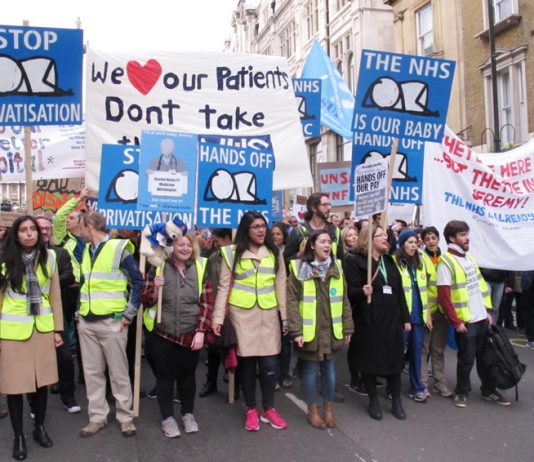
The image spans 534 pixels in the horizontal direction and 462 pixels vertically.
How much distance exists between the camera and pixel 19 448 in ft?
14.3

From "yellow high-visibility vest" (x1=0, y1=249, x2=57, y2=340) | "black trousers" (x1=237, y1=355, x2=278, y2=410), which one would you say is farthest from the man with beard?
"yellow high-visibility vest" (x1=0, y1=249, x2=57, y2=340)

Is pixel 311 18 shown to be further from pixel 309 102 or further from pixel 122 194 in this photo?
pixel 122 194

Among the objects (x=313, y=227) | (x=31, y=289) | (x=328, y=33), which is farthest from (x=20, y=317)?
(x=328, y=33)

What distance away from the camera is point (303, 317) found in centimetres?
503

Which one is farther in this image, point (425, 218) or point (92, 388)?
point (425, 218)

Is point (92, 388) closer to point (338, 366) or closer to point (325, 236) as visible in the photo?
point (325, 236)

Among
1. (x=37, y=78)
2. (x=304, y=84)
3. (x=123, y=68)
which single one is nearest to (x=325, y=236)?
(x=37, y=78)

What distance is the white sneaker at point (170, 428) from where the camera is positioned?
472 centimetres

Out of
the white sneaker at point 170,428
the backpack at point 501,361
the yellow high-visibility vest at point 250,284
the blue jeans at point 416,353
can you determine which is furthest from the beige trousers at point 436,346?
the white sneaker at point 170,428

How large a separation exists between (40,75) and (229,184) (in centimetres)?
206

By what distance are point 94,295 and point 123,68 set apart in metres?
3.35

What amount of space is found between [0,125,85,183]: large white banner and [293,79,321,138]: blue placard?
3591 mm

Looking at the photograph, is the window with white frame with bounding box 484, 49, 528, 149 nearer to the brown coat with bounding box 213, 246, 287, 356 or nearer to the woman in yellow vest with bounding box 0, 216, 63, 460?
the brown coat with bounding box 213, 246, 287, 356

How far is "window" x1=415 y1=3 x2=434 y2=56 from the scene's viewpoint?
2044 centimetres
